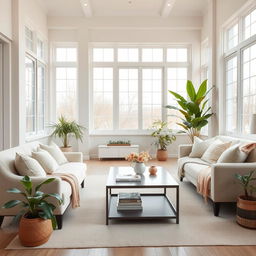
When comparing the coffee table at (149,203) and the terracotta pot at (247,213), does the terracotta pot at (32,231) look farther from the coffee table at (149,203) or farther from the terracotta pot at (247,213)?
the terracotta pot at (247,213)

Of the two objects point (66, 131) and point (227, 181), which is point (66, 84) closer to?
point (66, 131)

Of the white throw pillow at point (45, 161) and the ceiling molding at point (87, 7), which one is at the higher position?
the ceiling molding at point (87, 7)

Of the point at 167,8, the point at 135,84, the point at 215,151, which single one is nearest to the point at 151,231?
the point at 215,151

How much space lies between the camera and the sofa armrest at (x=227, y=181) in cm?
310

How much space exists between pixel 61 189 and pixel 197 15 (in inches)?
255

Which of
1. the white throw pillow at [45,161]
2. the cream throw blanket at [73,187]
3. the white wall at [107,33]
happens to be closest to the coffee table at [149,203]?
the cream throw blanket at [73,187]

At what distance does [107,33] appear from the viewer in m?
7.40

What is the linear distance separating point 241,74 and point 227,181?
2772mm

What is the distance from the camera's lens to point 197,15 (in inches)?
285

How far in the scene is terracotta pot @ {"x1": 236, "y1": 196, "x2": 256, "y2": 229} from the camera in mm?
2756

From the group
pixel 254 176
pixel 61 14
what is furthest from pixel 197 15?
pixel 254 176

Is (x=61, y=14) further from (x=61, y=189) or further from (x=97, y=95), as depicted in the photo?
(x=61, y=189)

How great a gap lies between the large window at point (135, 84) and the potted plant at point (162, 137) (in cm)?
23

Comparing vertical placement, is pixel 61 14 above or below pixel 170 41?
above
